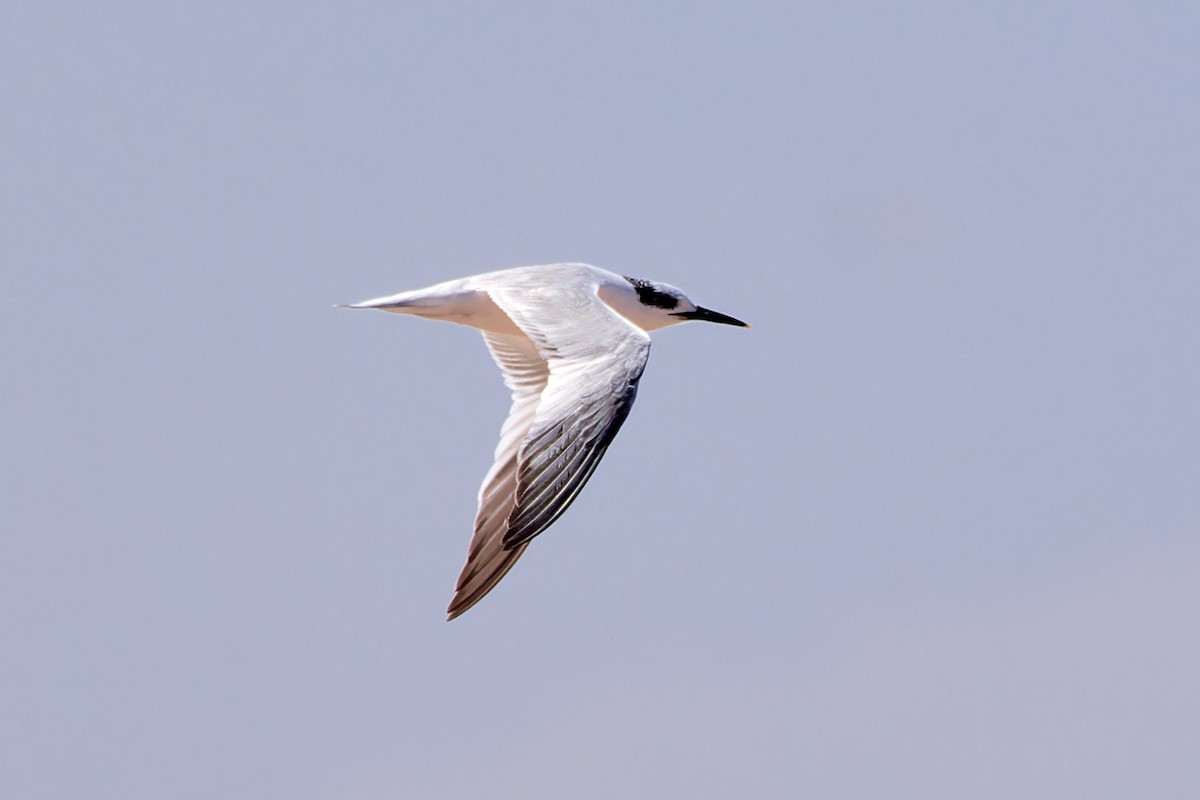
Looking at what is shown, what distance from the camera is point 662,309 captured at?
57.2ft

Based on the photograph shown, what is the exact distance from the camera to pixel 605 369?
13227 mm

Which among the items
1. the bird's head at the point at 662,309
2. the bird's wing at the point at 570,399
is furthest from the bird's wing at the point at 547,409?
the bird's head at the point at 662,309

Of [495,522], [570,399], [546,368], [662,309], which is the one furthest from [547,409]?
[662,309]

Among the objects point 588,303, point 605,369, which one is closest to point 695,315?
point 588,303

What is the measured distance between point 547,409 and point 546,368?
2.90 m

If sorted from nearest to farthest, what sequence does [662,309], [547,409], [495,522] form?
[547,409] < [495,522] < [662,309]

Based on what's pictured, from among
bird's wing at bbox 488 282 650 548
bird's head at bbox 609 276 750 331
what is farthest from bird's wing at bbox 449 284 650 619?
bird's head at bbox 609 276 750 331

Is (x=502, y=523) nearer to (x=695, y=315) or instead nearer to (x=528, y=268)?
(x=528, y=268)

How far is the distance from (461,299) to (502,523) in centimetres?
188

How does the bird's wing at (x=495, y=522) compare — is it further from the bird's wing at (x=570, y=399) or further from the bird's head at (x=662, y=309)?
the bird's head at (x=662, y=309)

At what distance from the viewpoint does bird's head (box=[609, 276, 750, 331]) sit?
17.1 meters

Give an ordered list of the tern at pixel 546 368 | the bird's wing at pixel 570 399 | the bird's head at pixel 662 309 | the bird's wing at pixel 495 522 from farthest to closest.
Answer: the bird's head at pixel 662 309, the bird's wing at pixel 495 522, the tern at pixel 546 368, the bird's wing at pixel 570 399

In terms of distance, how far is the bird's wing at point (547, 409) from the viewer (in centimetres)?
1238

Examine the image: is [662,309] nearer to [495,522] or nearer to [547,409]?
[495,522]
